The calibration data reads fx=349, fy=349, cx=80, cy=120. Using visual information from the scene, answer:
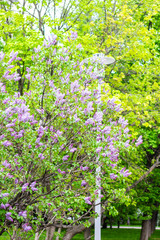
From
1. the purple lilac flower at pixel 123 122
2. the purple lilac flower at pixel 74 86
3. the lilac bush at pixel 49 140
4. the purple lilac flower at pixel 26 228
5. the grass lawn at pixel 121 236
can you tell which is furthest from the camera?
the grass lawn at pixel 121 236

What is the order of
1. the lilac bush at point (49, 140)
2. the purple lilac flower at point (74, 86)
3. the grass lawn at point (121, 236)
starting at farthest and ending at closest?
the grass lawn at point (121, 236), the purple lilac flower at point (74, 86), the lilac bush at point (49, 140)

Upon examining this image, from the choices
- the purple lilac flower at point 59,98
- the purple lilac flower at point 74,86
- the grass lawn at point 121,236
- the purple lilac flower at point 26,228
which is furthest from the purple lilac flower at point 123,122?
the grass lawn at point 121,236

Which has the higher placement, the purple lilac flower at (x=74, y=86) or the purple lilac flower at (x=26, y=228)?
the purple lilac flower at (x=74, y=86)

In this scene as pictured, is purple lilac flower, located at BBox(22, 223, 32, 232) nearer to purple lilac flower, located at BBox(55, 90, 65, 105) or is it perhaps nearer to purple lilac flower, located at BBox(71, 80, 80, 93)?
purple lilac flower, located at BBox(55, 90, 65, 105)

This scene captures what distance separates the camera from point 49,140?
517cm

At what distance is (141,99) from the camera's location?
12.5 meters

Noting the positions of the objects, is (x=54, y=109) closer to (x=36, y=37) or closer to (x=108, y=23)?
(x=36, y=37)

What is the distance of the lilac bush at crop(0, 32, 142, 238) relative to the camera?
16.7 feet

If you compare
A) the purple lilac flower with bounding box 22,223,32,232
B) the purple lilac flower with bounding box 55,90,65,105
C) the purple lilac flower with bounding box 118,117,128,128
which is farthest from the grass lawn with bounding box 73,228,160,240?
the purple lilac flower with bounding box 55,90,65,105

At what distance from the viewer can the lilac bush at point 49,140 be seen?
5082 mm

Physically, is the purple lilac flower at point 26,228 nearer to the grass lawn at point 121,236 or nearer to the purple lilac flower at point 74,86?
the purple lilac flower at point 74,86

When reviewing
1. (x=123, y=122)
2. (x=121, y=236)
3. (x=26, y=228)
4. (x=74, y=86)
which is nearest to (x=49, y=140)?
(x=74, y=86)

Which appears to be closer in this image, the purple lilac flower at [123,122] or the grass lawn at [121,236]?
the purple lilac flower at [123,122]

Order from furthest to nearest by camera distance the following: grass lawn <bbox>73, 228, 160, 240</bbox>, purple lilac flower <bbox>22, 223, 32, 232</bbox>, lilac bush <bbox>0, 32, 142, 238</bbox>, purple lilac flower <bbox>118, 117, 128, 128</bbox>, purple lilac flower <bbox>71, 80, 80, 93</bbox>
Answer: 1. grass lawn <bbox>73, 228, 160, 240</bbox>
2. purple lilac flower <bbox>118, 117, 128, 128</bbox>
3. purple lilac flower <bbox>71, 80, 80, 93</bbox>
4. purple lilac flower <bbox>22, 223, 32, 232</bbox>
5. lilac bush <bbox>0, 32, 142, 238</bbox>
